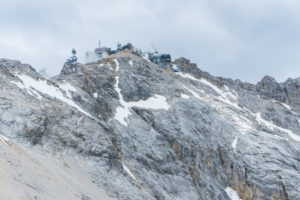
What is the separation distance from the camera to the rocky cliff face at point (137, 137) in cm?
4112

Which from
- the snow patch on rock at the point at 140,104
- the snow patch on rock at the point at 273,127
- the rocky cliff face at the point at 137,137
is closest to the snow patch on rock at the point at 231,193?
the rocky cliff face at the point at 137,137

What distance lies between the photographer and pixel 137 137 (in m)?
64.6

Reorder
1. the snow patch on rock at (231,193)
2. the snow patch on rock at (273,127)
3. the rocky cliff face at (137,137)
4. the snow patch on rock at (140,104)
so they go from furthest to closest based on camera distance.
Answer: the snow patch on rock at (273,127) → the snow patch on rock at (140,104) → the snow patch on rock at (231,193) → the rocky cliff face at (137,137)

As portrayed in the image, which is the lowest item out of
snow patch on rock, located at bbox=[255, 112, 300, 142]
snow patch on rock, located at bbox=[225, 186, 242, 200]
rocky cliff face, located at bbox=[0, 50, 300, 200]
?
snow patch on rock, located at bbox=[225, 186, 242, 200]

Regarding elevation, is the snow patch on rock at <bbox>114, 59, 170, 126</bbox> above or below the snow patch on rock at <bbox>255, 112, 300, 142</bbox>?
below

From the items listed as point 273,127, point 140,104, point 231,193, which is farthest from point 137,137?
point 273,127

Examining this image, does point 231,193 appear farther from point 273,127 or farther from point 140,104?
point 273,127

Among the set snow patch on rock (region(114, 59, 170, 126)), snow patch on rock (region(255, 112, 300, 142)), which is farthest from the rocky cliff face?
snow patch on rock (region(255, 112, 300, 142))

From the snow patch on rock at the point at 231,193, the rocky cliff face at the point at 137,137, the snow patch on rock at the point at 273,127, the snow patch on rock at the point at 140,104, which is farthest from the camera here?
the snow patch on rock at the point at 273,127

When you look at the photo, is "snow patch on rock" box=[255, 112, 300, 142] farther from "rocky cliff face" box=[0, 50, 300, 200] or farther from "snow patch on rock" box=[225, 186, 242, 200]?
"snow patch on rock" box=[225, 186, 242, 200]

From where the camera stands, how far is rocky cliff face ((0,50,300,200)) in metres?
41.1

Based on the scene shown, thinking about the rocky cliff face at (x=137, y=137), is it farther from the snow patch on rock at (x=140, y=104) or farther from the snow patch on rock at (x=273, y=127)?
the snow patch on rock at (x=273, y=127)

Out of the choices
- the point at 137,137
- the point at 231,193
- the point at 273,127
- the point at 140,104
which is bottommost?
the point at 231,193

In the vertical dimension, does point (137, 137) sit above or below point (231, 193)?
above
